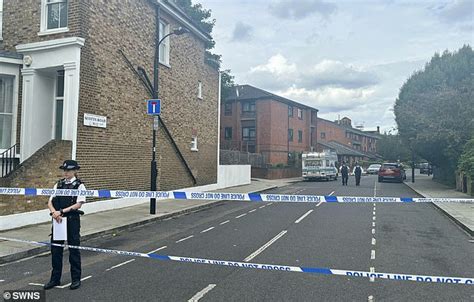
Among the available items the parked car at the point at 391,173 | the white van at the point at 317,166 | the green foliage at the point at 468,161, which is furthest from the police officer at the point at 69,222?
the parked car at the point at 391,173

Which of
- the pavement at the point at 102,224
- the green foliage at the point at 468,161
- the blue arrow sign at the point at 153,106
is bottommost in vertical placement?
the pavement at the point at 102,224

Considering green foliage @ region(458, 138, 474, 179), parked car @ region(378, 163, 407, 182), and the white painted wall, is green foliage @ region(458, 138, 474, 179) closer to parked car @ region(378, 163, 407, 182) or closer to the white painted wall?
parked car @ region(378, 163, 407, 182)

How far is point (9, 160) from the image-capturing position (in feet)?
41.7

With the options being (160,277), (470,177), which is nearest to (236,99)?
(470,177)

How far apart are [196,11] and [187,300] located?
33580 millimetres

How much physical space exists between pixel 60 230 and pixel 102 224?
5.35 m

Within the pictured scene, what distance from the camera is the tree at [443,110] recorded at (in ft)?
74.3

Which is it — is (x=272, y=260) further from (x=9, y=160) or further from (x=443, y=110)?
(x=443, y=110)

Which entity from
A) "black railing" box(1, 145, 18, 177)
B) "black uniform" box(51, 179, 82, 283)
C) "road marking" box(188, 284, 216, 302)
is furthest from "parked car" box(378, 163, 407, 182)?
"black uniform" box(51, 179, 82, 283)

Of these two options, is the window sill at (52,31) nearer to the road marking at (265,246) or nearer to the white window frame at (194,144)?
the white window frame at (194,144)

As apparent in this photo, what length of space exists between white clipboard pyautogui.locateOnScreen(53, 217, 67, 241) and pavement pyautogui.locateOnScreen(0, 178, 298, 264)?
7.76 feet

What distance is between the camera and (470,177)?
1866cm

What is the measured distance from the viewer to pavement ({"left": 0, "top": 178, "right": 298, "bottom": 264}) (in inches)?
304

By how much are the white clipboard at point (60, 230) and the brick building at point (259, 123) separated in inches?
1518
